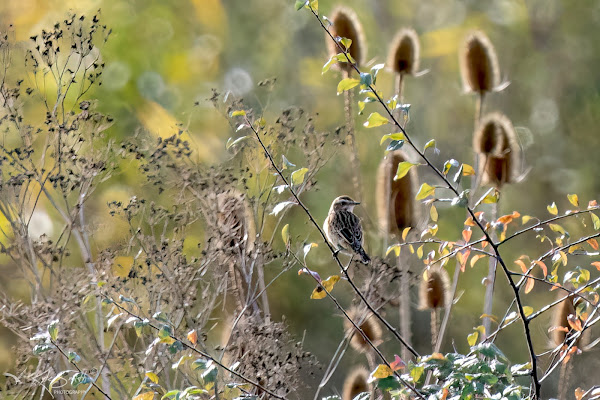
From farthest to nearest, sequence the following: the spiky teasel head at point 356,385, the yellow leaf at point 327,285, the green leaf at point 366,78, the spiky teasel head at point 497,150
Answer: the spiky teasel head at point 497,150
the spiky teasel head at point 356,385
the yellow leaf at point 327,285
the green leaf at point 366,78

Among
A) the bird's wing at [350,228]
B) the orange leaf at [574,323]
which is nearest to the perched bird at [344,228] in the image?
the bird's wing at [350,228]

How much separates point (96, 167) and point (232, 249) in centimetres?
50

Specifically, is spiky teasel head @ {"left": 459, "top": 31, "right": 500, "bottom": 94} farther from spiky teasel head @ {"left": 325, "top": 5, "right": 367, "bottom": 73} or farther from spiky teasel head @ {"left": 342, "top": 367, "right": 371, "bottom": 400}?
spiky teasel head @ {"left": 342, "top": 367, "right": 371, "bottom": 400}

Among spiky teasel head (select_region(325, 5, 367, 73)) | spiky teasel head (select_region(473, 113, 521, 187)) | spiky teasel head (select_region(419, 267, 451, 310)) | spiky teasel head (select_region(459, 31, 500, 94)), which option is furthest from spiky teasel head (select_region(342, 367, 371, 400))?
spiky teasel head (select_region(459, 31, 500, 94))

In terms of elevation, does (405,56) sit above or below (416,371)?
above

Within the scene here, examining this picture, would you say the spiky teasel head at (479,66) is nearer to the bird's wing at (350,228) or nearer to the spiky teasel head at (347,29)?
the spiky teasel head at (347,29)

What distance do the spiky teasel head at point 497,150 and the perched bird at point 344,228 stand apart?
0.58 m

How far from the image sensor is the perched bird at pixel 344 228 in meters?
3.08

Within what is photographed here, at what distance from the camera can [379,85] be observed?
5965 millimetres

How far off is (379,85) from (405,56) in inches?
93.8

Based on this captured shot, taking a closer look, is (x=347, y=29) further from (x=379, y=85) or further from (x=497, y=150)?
(x=379, y=85)

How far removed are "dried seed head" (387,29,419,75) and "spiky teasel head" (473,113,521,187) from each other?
404 millimetres

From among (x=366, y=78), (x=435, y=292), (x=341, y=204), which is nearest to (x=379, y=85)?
(x=341, y=204)

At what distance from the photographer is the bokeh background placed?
5.28 m
